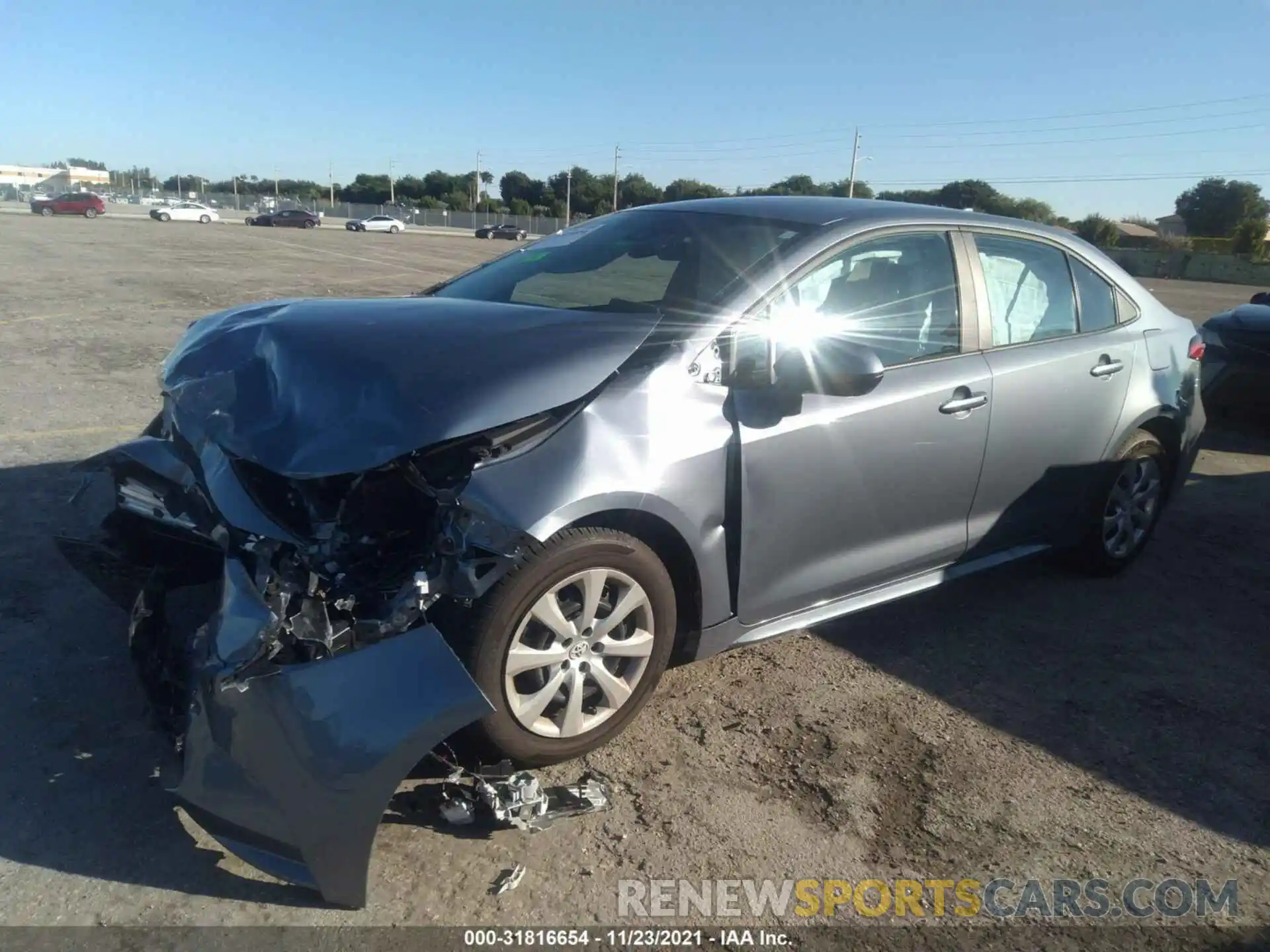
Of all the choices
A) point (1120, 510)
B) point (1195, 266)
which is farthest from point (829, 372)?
point (1195, 266)

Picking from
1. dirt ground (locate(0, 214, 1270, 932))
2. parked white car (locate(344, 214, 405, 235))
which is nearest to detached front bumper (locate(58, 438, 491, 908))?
dirt ground (locate(0, 214, 1270, 932))

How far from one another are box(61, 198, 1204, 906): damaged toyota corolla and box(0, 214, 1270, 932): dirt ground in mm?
236

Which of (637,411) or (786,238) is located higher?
(786,238)

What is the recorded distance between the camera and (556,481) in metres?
2.69

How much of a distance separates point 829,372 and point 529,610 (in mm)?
1291

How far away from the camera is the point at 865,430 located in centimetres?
339

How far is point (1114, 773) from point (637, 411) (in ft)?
6.63

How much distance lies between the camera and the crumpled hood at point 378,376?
2674 mm

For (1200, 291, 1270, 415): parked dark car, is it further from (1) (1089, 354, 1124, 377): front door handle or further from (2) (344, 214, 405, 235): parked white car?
(2) (344, 214, 405, 235): parked white car

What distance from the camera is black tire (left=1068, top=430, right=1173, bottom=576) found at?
454 centimetres

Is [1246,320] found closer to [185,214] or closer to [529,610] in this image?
[529,610]

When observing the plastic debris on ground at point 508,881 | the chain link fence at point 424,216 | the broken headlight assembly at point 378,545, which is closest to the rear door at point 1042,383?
the broken headlight assembly at point 378,545

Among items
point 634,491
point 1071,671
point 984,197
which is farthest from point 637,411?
point 984,197

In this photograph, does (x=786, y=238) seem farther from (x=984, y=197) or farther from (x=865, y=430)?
(x=984, y=197)
